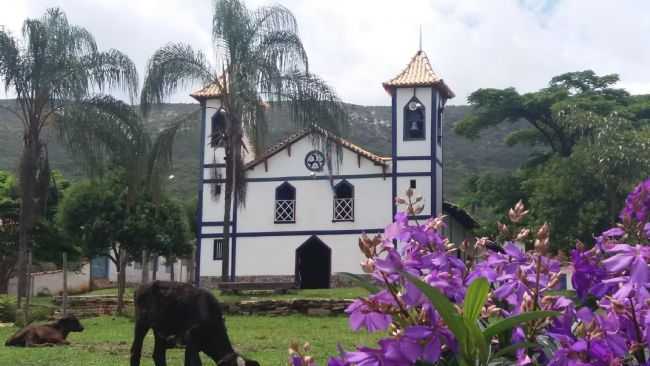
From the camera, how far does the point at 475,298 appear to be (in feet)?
5.33

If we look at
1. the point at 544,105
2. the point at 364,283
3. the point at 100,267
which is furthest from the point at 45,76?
the point at 100,267

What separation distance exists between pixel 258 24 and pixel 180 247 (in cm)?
1646

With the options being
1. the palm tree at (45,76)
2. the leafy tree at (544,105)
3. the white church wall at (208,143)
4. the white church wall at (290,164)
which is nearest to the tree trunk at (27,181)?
the palm tree at (45,76)

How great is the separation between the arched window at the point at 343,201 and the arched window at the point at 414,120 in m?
2.90

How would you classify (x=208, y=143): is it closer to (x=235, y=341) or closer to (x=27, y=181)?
(x=27, y=181)

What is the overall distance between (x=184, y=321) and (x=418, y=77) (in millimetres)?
25229

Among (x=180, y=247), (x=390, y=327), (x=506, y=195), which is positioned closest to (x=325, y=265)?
(x=180, y=247)

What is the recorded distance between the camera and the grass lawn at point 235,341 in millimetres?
12394

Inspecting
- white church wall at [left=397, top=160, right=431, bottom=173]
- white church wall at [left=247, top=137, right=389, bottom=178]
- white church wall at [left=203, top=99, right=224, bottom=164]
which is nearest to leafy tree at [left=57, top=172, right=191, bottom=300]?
white church wall at [left=203, top=99, right=224, bottom=164]

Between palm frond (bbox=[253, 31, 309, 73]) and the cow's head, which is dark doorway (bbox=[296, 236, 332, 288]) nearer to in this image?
palm frond (bbox=[253, 31, 309, 73])

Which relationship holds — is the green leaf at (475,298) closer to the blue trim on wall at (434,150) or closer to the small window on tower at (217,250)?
the blue trim on wall at (434,150)

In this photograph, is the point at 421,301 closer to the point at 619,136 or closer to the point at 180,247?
the point at 619,136

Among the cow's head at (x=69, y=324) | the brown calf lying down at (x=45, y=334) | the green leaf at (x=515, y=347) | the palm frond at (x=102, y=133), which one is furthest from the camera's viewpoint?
the palm frond at (x=102, y=133)

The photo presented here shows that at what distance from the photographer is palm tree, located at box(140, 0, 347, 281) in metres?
22.6
